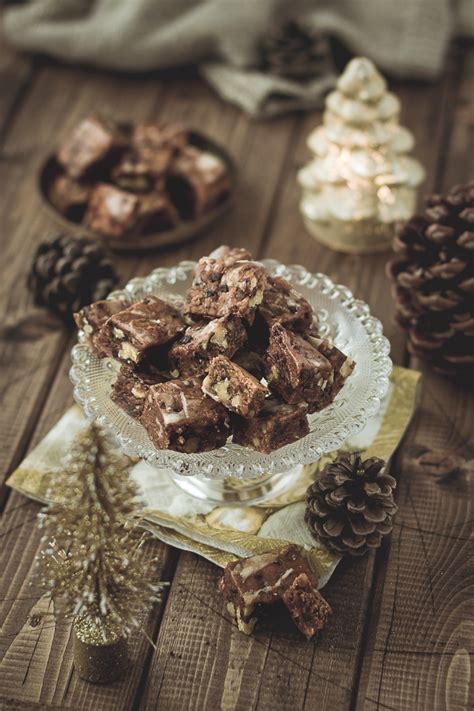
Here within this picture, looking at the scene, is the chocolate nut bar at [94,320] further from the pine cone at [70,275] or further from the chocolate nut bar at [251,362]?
the pine cone at [70,275]

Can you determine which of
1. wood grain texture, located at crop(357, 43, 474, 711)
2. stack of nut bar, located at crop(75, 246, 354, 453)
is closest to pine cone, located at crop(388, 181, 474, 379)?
wood grain texture, located at crop(357, 43, 474, 711)

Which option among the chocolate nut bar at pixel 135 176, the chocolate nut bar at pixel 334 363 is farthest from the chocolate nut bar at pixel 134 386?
the chocolate nut bar at pixel 135 176

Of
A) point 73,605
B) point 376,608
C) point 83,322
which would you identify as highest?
point 83,322

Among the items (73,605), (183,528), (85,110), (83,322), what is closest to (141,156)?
(85,110)

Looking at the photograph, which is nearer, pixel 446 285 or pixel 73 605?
pixel 73 605

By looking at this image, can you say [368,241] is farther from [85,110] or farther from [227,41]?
[85,110]

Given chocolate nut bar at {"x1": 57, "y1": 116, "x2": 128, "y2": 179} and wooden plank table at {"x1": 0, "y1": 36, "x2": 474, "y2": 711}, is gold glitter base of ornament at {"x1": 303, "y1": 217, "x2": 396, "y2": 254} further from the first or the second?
chocolate nut bar at {"x1": 57, "y1": 116, "x2": 128, "y2": 179}
